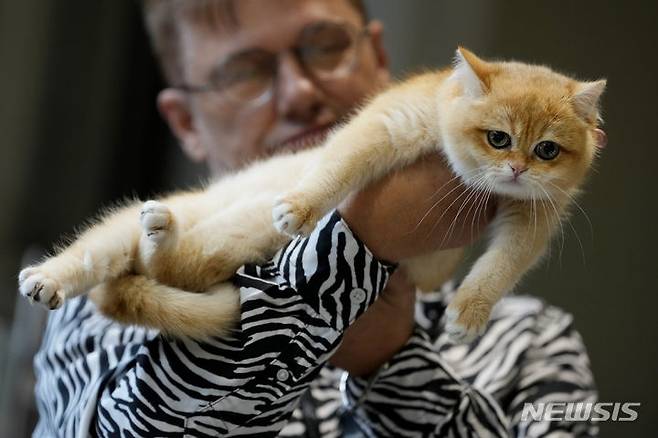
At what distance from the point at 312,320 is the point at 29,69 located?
6.18 feet

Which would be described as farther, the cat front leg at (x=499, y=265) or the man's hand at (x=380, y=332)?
the man's hand at (x=380, y=332)

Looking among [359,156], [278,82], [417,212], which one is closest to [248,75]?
[278,82]

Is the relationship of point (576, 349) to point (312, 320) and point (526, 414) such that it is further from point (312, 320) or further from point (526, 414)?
point (312, 320)

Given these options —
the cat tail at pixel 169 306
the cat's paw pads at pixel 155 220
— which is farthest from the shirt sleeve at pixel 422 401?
the cat's paw pads at pixel 155 220

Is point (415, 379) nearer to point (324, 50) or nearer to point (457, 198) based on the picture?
point (457, 198)

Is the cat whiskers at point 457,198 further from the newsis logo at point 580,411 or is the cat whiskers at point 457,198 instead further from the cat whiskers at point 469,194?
the newsis logo at point 580,411

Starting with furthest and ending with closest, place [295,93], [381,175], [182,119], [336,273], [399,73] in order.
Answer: [182,119]
[399,73]
[295,93]
[381,175]
[336,273]

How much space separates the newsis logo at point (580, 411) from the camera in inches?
34.6

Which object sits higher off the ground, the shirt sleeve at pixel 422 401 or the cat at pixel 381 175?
the cat at pixel 381 175

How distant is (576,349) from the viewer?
1.20m

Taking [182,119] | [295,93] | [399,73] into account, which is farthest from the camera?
[182,119]

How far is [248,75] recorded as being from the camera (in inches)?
55.5

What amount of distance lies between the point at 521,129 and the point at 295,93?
58 cm

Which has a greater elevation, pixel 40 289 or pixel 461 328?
pixel 40 289
